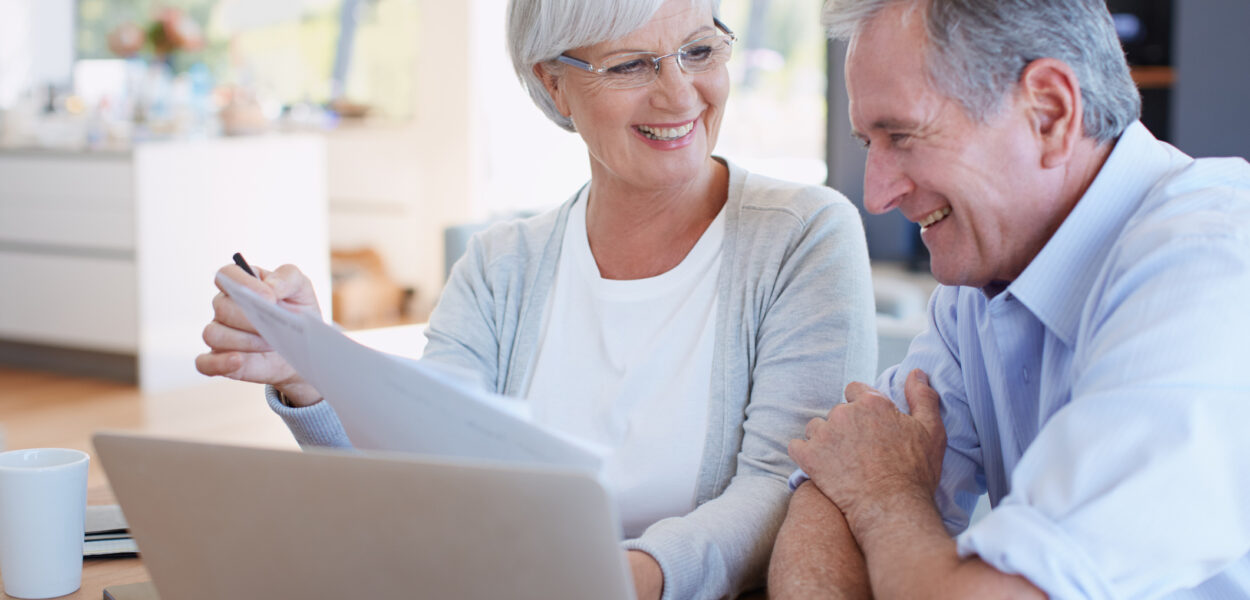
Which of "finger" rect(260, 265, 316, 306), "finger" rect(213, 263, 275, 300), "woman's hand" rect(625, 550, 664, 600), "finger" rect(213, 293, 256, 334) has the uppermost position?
"finger" rect(213, 263, 275, 300)

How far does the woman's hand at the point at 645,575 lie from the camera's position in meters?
1.03

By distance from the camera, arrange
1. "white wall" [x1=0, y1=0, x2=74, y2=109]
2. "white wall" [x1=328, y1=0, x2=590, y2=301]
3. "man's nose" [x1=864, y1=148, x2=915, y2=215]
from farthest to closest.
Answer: "white wall" [x1=0, y1=0, x2=74, y2=109] < "white wall" [x1=328, y1=0, x2=590, y2=301] < "man's nose" [x1=864, y1=148, x2=915, y2=215]

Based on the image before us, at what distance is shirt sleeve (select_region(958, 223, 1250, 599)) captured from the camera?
2.53 ft

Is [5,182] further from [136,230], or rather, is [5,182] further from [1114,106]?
[1114,106]

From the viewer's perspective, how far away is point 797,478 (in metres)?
1.21

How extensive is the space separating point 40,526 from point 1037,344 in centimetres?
89

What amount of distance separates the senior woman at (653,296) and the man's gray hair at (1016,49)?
40 cm

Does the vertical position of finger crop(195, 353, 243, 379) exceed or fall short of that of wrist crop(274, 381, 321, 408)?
it exceeds it

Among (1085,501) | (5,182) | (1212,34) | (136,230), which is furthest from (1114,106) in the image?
(5,182)

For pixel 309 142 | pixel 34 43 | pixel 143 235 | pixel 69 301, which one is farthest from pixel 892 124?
pixel 34 43

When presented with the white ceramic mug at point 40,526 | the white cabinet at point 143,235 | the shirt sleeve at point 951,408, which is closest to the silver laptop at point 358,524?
the white ceramic mug at point 40,526

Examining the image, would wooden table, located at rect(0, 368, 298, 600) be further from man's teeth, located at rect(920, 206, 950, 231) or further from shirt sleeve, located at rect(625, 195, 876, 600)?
man's teeth, located at rect(920, 206, 950, 231)

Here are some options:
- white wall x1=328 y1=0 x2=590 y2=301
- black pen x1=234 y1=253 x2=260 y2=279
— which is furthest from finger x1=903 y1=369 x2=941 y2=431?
white wall x1=328 y1=0 x2=590 y2=301

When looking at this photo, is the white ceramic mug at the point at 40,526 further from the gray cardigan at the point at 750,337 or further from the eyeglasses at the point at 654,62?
the eyeglasses at the point at 654,62
